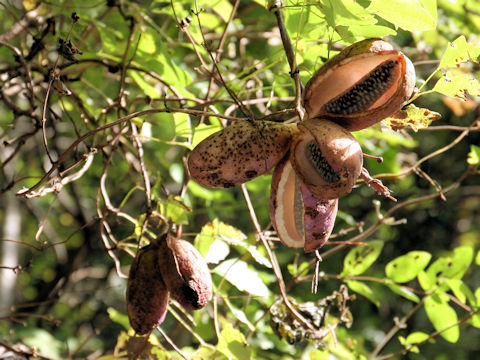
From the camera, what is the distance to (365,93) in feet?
2.41

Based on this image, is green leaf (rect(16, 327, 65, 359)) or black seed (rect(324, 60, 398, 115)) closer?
black seed (rect(324, 60, 398, 115))

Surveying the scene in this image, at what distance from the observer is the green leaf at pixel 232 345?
3.55 ft

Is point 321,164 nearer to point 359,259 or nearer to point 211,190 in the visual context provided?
point 359,259

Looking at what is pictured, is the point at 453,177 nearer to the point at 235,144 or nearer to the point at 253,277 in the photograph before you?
the point at 253,277

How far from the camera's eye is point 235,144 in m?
0.74

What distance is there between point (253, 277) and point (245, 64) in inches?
25.6

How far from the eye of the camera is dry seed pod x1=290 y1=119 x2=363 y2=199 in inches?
26.7

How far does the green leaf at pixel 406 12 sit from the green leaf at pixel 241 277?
0.59 metres

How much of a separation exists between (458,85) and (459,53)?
1.8 inches

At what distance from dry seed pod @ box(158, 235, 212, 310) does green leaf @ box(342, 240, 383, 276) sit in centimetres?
51

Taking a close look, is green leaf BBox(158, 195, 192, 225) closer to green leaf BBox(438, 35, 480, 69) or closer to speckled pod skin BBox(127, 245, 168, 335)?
speckled pod skin BBox(127, 245, 168, 335)

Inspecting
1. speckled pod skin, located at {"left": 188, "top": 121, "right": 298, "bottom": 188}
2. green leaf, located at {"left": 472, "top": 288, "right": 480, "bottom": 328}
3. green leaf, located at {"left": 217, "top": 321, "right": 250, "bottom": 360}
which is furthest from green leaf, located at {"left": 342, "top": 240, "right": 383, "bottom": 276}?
speckled pod skin, located at {"left": 188, "top": 121, "right": 298, "bottom": 188}

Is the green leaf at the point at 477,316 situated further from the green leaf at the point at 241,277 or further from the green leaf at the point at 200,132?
the green leaf at the point at 200,132

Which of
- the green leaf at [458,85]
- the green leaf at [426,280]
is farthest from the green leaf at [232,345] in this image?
the green leaf at [458,85]
